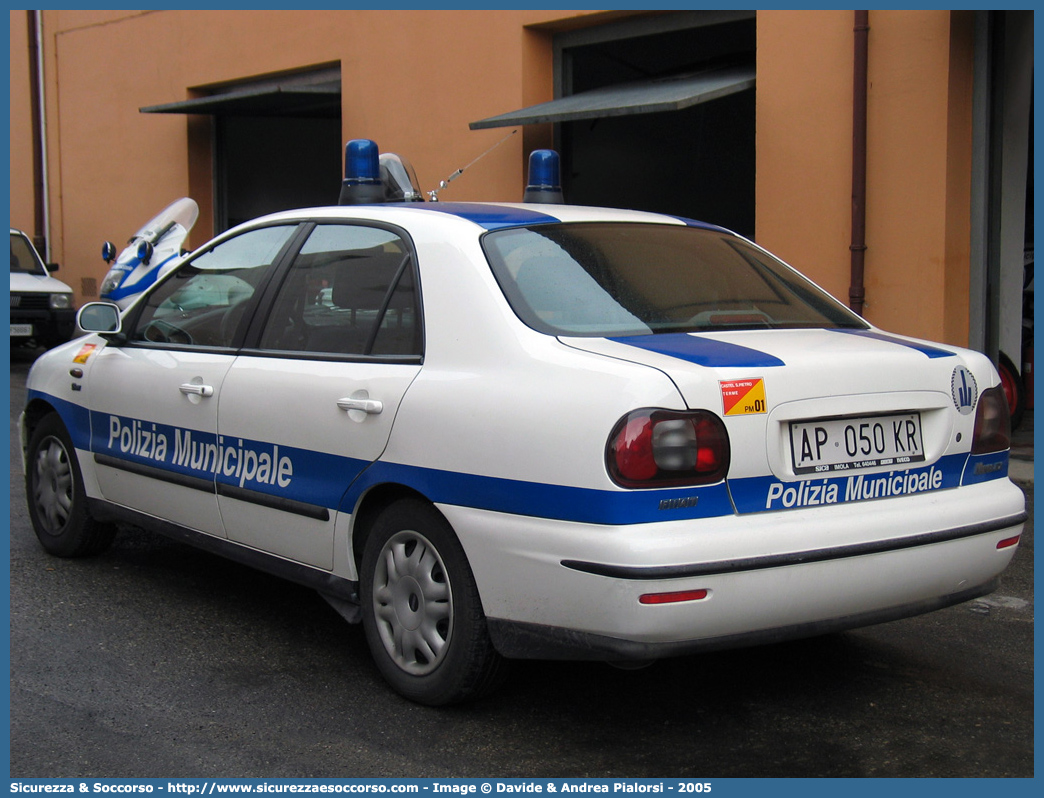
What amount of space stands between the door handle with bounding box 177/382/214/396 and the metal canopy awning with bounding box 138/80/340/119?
373 inches

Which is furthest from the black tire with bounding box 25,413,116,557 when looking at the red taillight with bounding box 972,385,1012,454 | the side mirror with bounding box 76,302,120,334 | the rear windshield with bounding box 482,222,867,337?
the red taillight with bounding box 972,385,1012,454

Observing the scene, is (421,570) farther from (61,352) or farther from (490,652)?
(61,352)

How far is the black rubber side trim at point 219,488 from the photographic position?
3852 millimetres

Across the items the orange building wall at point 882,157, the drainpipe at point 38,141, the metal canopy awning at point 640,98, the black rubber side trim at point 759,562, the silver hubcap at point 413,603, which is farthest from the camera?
the drainpipe at point 38,141

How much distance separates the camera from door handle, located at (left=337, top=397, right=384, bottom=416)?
3.58m

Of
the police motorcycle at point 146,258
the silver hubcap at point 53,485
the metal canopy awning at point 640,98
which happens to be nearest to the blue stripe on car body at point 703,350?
the silver hubcap at point 53,485

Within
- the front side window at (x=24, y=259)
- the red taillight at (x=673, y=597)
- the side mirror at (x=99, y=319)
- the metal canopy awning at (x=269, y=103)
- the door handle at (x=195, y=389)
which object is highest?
the metal canopy awning at (x=269, y=103)

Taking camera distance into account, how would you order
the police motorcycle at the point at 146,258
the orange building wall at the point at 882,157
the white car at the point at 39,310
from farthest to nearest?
the white car at the point at 39,310
the police motorcycle at the point at 146,258
the orange building wall at the point at 882,157

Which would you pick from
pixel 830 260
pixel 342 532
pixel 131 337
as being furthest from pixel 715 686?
pixel 830 260

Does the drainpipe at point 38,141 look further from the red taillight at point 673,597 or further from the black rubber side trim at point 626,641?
the red taillight at point 673,597

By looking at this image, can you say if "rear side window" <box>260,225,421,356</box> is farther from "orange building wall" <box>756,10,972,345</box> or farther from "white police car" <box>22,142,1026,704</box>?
"orange building wall" <box>756,10,972,345</box>

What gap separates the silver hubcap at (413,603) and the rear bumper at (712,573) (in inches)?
8.5

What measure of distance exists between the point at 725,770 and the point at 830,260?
6.76 meters

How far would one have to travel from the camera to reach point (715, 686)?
3746 mm
